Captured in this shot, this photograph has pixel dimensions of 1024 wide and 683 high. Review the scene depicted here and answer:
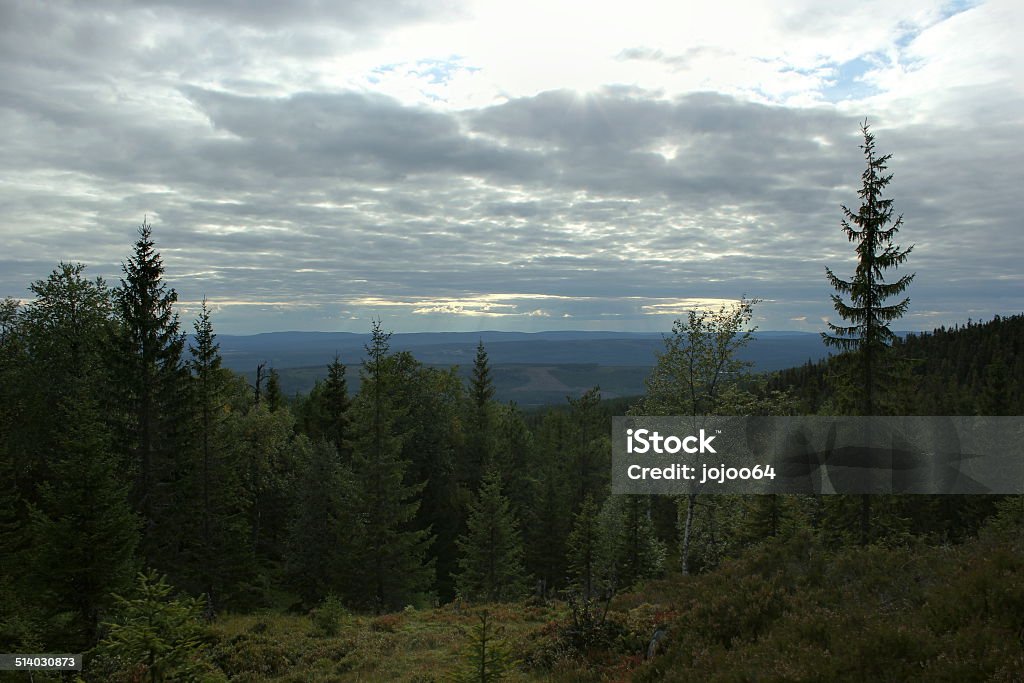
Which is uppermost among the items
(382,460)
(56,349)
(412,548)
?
(56,349)

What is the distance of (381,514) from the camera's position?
31844mm

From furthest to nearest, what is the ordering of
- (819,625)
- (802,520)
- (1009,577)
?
(802,520) < (819,625) < (1009,577)

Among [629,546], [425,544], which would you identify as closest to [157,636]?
[425,544]

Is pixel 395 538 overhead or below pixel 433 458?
below

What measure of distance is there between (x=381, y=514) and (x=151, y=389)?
43.9 feet

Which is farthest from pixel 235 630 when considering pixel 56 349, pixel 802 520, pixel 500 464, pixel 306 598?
pixel 500 464

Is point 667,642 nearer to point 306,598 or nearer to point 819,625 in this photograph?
point 819,625

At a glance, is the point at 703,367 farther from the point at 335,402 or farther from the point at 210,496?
the point at 335,402

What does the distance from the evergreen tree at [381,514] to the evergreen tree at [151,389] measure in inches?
370

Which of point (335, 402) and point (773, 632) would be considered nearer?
point (773, 632)

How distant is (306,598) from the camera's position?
1373 inches

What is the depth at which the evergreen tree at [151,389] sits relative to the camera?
25.6m

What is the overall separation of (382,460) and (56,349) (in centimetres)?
1788

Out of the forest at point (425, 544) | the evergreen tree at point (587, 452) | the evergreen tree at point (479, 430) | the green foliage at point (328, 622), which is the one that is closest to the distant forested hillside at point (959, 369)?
the forest at point (425, 544)
